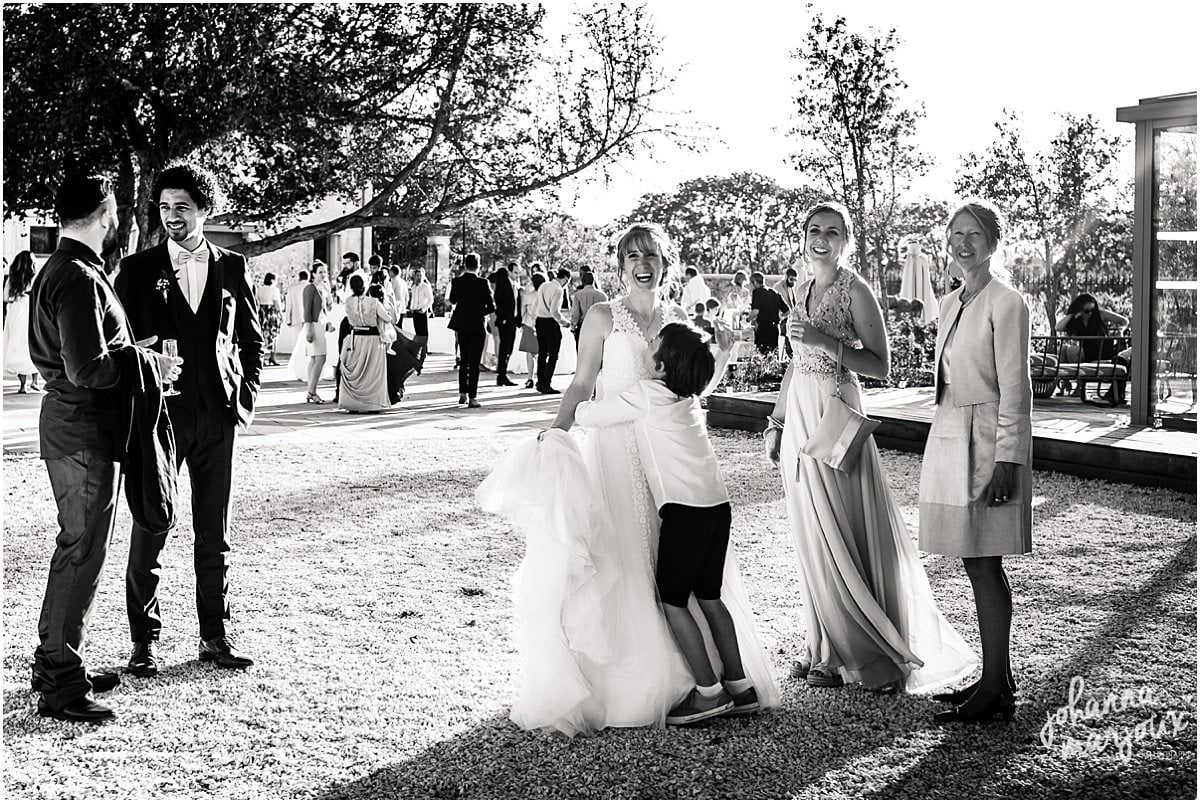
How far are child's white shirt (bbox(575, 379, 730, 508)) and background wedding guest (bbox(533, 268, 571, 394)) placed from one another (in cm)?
1290

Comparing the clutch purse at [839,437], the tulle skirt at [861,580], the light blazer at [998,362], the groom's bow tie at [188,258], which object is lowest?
the tulle skirt at [861,580]

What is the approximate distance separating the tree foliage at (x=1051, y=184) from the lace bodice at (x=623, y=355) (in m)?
18.7

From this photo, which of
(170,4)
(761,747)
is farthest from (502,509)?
(170,4)

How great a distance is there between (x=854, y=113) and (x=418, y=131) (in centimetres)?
1237

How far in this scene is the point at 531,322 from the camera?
59.4ft

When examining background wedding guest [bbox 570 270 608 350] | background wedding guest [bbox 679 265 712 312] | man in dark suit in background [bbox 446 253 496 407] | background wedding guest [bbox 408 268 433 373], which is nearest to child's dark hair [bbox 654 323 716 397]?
man in dark suit in background [bbox 446 253 496 407]

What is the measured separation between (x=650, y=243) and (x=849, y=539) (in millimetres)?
1385

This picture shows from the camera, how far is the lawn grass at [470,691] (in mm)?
3750

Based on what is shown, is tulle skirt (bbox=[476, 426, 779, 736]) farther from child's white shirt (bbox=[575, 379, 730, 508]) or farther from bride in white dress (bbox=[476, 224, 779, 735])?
child's white shirt (bbox=[575, 379, 730, 508])

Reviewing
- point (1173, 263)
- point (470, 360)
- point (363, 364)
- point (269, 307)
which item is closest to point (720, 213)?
point (269, 307)

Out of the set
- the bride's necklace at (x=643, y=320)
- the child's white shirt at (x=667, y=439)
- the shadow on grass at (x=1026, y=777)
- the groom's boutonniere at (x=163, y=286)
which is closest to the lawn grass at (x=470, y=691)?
the shadow on grass at (x=1026, y=777)

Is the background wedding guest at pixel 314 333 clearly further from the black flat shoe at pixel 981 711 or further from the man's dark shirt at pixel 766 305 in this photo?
the black flat shoe at pixel 981 711

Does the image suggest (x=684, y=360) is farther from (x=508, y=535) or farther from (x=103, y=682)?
(x=508, y=535)

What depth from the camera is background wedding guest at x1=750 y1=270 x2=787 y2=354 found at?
20.1 m
